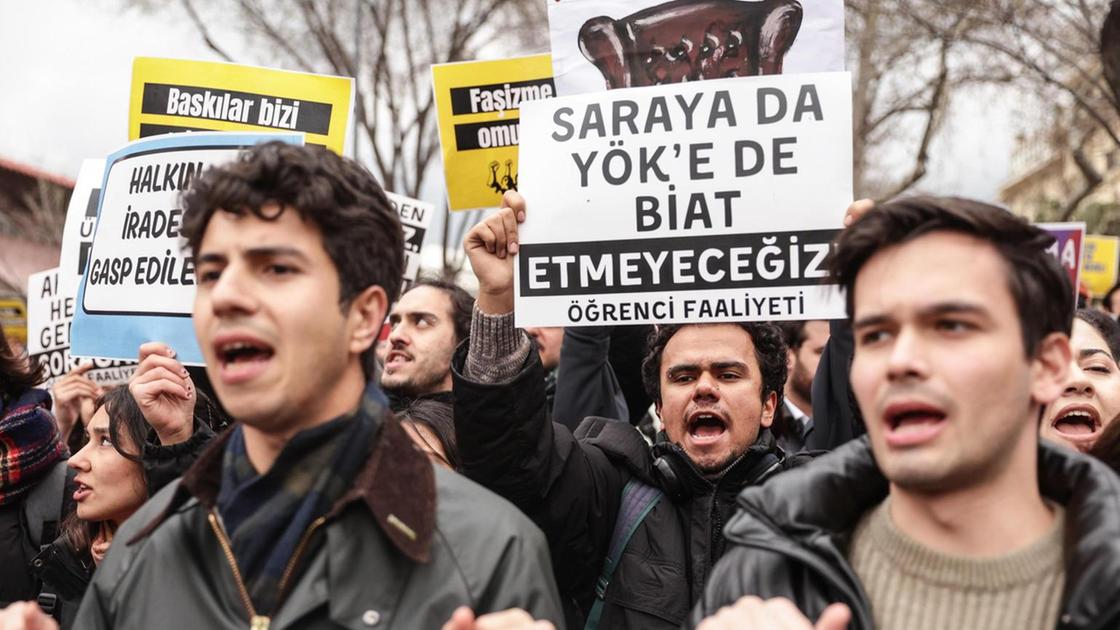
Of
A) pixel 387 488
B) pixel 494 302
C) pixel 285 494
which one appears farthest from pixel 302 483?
pixel 494 302

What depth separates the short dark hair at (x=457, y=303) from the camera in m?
4.87

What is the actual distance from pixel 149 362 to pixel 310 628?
167 centimetres

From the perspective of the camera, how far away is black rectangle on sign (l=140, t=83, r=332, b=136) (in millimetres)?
4602

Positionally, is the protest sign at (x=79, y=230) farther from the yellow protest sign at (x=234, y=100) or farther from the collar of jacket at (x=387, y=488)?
the collar of jacket at (x=387, y=488)

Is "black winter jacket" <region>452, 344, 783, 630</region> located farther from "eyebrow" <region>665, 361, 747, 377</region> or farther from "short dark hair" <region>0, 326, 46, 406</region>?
"short dark hair" <region>0, 326, 46, 406</region>

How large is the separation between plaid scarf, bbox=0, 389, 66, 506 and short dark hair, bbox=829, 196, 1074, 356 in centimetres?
341

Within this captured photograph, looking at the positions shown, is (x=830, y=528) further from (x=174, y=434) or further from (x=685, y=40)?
(x=174, y=434)

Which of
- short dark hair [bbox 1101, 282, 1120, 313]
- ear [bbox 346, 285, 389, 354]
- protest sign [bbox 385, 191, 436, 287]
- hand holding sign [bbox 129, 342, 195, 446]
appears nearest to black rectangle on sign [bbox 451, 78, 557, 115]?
protest sign [bbox 385, 191, 436, 287]

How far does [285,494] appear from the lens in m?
2.26

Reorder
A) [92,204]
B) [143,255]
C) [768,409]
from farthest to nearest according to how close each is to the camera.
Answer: [92,204]
[143,255]
[768,409]

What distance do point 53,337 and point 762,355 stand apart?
13.1ft

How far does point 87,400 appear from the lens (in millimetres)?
5809

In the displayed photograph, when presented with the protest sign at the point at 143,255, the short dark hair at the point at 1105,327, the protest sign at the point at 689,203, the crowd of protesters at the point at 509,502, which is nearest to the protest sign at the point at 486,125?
the protest sign at the point at 143,255

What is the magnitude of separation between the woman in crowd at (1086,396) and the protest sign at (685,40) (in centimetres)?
132
